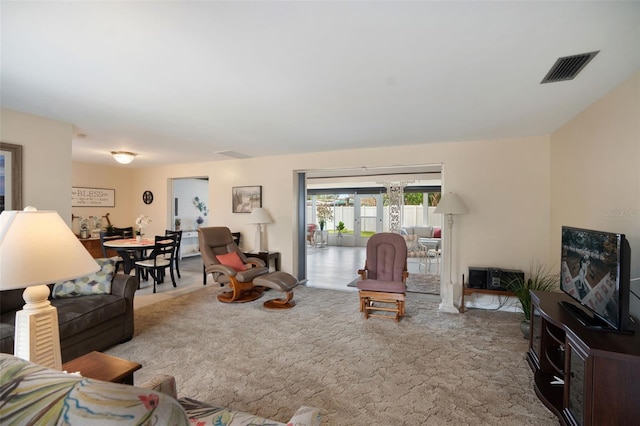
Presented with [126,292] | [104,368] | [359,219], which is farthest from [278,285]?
[359,219]

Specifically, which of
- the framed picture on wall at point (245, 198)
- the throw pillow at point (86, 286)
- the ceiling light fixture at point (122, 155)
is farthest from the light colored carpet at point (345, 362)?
the ceiling light fixture at point (122, 155)

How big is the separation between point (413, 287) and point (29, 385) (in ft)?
17.2

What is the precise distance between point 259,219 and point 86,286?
8.79 ft

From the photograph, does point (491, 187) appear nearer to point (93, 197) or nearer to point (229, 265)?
point (229, 265)

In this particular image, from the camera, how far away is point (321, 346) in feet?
9.59

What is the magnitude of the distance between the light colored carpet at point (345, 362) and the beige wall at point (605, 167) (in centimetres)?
132

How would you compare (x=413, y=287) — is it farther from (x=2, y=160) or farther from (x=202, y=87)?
(x=2, y=160)

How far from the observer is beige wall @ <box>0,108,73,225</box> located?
300 cm

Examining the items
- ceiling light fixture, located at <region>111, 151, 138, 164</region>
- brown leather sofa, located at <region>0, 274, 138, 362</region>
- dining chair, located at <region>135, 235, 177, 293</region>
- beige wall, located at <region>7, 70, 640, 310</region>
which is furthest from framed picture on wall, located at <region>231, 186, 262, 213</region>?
brown leather sofa, located at <region>0, 274, 138, 362</region>

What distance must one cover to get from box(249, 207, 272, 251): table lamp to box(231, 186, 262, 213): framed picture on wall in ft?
0.91

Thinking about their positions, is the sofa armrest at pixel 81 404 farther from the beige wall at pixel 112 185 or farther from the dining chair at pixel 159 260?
the beige wall at pixel 112 185

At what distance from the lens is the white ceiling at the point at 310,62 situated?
4.89ft

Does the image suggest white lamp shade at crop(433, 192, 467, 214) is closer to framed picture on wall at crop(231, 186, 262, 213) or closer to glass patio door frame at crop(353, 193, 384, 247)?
framed picture on wall at crop(231, 186, 262, 213)

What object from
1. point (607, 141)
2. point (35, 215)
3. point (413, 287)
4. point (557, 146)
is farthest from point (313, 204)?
point (35, 215)
